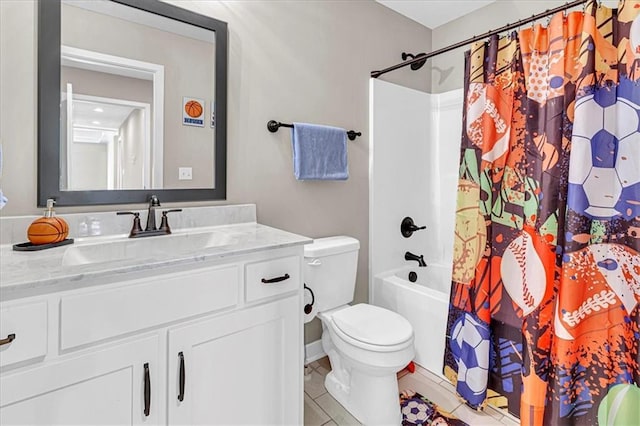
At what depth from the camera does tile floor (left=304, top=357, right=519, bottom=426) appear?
164 cm

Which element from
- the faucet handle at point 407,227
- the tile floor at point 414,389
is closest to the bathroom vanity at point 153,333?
the tile floor at point 414,389

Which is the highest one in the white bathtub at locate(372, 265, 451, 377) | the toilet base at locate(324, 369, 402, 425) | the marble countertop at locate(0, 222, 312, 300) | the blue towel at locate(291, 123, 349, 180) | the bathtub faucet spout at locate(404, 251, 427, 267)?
the blue towel at locate(291, 123, 349, 180)

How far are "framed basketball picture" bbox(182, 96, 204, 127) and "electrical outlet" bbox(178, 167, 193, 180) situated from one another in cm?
21

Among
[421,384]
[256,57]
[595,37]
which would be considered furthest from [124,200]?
[595,37]

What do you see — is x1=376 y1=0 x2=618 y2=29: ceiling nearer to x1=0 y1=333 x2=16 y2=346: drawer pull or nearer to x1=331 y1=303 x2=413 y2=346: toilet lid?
x1=331 y1=303 x2=413 y2=346: toilet lid

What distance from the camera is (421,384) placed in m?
1.93

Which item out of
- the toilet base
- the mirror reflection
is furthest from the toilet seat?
the mirror reflection

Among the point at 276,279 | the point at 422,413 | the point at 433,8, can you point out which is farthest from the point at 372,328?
the point at 433,8

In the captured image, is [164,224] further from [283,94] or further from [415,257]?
[415,257]

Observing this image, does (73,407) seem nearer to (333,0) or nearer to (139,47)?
(139,47)

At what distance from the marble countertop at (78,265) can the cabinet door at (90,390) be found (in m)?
0.21

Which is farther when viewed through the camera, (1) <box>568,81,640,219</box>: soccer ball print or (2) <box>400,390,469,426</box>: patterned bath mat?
(2) <box>400,390,469,426</box>: patterned bath mat

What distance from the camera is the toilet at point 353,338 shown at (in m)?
1.51

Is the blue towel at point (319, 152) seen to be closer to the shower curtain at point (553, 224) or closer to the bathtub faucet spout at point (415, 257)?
the shower curtain at point (553, 224)
